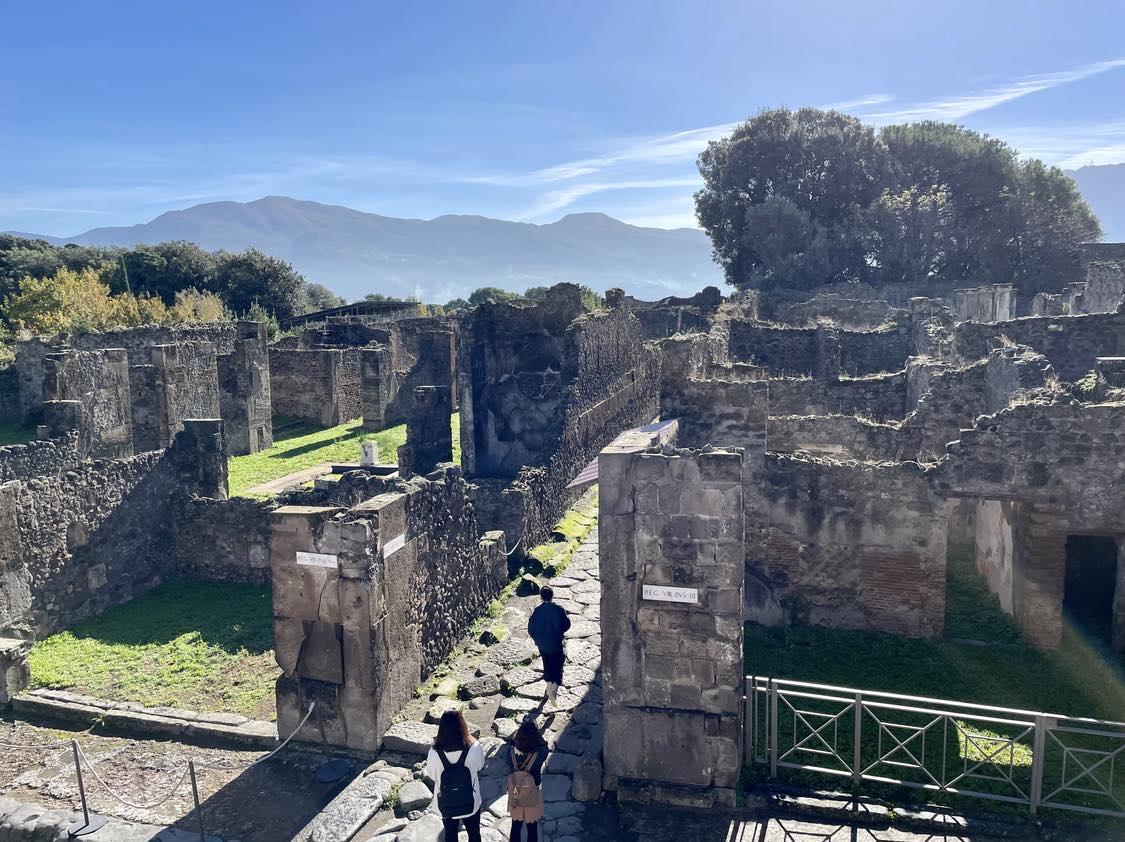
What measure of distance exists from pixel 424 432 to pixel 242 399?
10.4 m

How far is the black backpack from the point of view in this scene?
22.7 feet

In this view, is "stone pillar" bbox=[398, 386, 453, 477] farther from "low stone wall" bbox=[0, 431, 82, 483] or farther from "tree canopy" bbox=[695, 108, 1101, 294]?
"tree canopy" bbox=[695, 108, 1101, 294]

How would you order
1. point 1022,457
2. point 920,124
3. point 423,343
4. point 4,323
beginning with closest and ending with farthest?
point 1022,457 → point 423,343 → point 4,323 → point 920,124

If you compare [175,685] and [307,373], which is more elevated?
[307,373]

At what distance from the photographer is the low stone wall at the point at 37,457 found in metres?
17.3

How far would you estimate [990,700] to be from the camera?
9.59 meters

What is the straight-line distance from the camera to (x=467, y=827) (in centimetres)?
714

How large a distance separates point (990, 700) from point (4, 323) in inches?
1909

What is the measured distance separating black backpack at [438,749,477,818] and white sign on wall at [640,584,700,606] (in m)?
2.34

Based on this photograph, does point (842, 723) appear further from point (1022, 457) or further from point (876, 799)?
point (1022, 457)

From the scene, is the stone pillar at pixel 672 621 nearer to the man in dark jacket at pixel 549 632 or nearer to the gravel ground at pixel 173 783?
the man in dark jacket at pixel 549 632

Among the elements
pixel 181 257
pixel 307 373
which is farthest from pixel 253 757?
pixel 181 257

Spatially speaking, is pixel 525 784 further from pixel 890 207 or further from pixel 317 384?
pixel 890 207

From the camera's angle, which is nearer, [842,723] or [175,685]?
[842,723]
